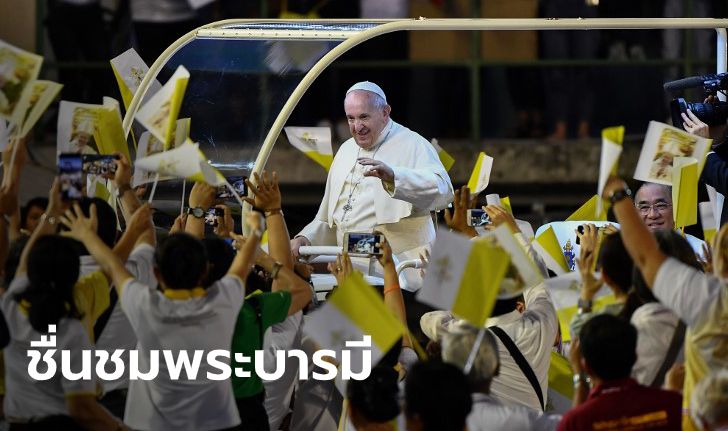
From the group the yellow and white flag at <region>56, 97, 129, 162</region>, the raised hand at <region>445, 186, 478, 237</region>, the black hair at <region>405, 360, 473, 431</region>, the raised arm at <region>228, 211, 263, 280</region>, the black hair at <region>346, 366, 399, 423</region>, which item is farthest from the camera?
the raised hand at <region>445, 186, 478, 237</region>

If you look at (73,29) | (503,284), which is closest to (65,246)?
(503,284)

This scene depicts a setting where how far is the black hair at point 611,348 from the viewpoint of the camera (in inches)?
181

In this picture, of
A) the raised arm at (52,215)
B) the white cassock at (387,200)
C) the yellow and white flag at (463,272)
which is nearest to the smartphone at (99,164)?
the raised arm at (52,215)

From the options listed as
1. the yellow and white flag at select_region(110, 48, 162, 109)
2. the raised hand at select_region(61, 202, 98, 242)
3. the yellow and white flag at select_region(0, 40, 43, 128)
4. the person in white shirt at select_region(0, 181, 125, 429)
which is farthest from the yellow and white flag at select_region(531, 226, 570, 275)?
the yellow and white flag at select_region(110, 48, 162, 109)

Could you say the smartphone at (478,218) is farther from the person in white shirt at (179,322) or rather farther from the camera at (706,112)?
the person in white shirt at (179,322)

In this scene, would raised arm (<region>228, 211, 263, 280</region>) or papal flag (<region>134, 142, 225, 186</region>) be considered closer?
raised arm (<region>228, 211, 263, 280</region>)

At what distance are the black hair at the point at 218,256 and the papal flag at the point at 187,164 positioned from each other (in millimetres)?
219

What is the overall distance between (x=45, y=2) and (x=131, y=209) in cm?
756

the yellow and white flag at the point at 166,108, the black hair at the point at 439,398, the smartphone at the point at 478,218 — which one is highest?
the yellow and white flag at the point at 166,108

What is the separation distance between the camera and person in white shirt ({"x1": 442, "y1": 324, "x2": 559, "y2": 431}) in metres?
4.67

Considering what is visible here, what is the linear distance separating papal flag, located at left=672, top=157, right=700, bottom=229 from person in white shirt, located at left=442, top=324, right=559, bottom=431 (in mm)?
1503

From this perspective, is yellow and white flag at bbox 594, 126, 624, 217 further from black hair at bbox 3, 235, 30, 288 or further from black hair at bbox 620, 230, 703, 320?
black hair at bbox 3, 235, 30, 288

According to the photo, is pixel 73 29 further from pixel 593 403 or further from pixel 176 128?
pixel 593 403

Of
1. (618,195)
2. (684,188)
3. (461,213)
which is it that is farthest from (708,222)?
(618,195)
